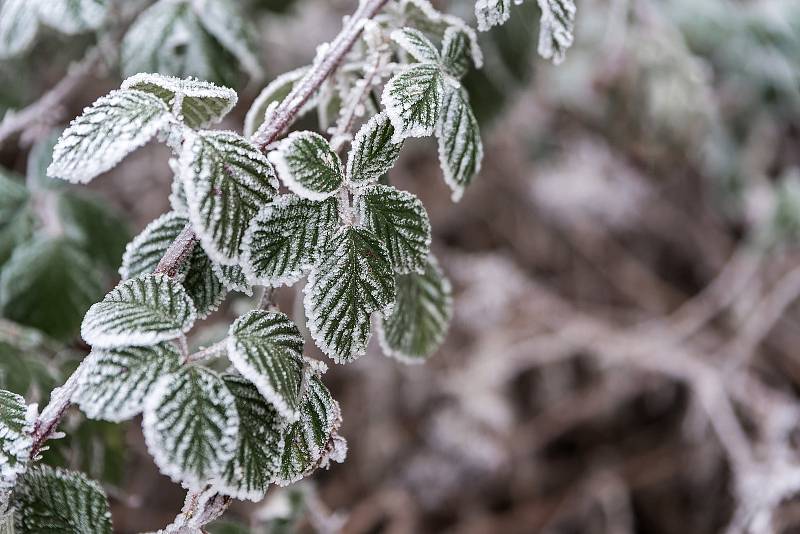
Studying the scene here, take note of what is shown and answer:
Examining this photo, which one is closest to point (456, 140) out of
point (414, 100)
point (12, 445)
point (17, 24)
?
point (414, 100)

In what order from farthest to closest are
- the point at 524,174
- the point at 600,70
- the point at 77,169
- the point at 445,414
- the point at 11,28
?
the point at 524,174 < the point at 445,414 < the point at 600,70 < the point at 11,28 < the point at 77,169

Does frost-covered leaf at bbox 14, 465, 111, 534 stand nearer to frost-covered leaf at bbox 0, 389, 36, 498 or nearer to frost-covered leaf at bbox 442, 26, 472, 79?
frost-covered leaf at bbox 0, 389, 36, 498

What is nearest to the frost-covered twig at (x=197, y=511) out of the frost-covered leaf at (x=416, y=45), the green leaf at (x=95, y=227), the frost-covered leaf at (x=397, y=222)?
the frost-covered leaf at (x=397, y=222)

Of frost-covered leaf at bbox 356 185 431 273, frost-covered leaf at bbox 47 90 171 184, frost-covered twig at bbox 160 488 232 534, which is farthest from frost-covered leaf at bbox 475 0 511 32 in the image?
frost-covered twig at bbox 160 488 232 534

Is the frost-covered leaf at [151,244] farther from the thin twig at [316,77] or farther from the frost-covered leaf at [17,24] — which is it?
the frost-covered leaf at [17,24]

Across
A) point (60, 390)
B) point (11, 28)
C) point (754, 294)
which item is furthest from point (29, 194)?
point (754, 294)

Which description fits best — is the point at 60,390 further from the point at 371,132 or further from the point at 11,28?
the point at 11,28
